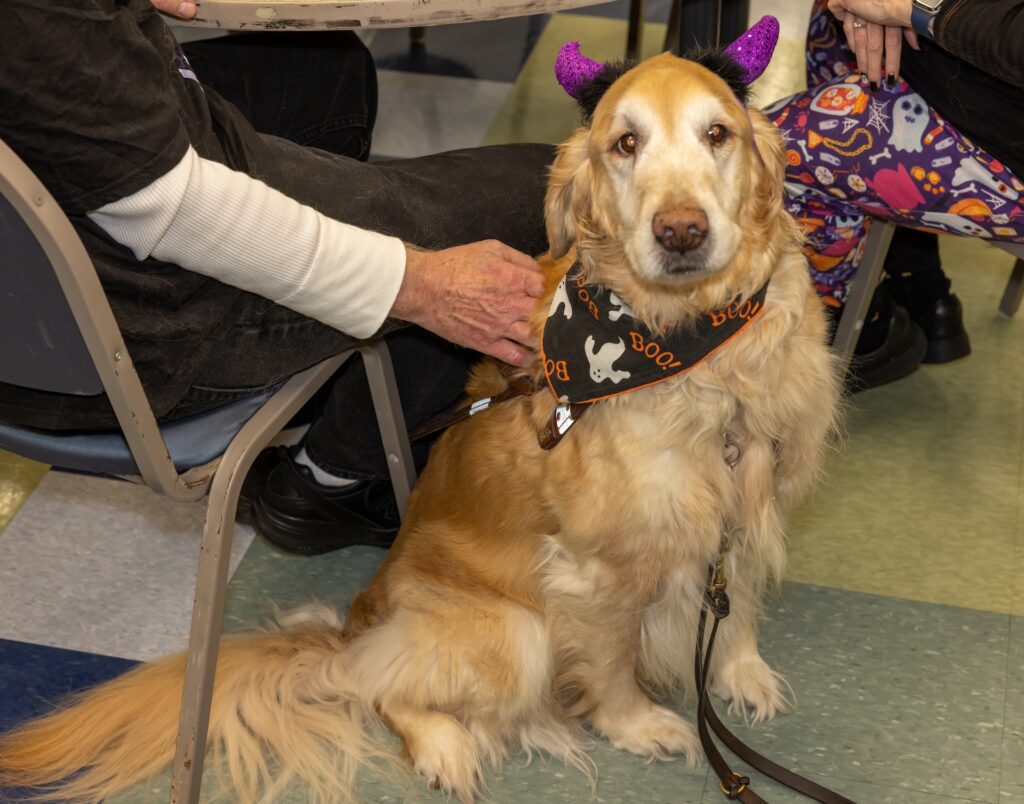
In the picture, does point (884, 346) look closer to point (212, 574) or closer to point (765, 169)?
point (765, 169)

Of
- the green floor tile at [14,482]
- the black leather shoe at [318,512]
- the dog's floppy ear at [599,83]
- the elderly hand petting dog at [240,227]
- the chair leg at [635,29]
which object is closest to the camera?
the elderly hand petting dog at [240,227]

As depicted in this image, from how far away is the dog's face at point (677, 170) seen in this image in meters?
1.32

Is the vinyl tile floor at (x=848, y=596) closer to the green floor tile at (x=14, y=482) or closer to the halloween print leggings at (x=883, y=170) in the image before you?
the green floor tile at (x=14, y=482)

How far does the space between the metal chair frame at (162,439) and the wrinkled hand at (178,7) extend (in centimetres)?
50

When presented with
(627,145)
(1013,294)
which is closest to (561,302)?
(627,145)

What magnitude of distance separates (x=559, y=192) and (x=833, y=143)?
53 centimetres

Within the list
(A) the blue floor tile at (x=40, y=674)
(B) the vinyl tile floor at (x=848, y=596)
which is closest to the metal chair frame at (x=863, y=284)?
(B) the vinyl tile floor at (x=848, y=596)

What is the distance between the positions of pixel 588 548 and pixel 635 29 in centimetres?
207

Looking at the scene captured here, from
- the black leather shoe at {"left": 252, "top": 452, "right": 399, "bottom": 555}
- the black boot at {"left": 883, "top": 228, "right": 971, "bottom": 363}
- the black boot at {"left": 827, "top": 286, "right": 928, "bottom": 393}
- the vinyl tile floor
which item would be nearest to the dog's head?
the vinyl tile floor

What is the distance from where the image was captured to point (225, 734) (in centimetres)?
162

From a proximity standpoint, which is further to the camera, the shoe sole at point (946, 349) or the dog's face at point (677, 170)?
the shoe sole at point (946, 349)

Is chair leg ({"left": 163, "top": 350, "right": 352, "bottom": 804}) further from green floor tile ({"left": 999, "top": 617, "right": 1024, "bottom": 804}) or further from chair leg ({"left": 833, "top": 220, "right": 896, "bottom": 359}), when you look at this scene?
green floor tile ({"left": 999, "top": 617, "right": 1024, "bottom": 804})

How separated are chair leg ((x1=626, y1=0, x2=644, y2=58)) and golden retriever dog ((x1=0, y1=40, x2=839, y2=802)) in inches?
69.8

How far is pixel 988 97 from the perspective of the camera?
1617 millimetres
